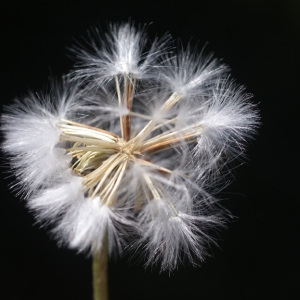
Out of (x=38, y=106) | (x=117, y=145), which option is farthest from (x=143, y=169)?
(x=38, y=106)

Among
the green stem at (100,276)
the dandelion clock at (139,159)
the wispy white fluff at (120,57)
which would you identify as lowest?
the green stem at (100,276)

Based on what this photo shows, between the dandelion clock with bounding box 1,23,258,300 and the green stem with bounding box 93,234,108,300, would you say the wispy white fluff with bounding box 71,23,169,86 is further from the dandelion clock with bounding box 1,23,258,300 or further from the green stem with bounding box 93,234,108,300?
the green stem with bounding box 93,234,108,300

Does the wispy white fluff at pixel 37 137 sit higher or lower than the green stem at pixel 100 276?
higher

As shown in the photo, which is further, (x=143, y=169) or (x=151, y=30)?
(x=151, y=30)

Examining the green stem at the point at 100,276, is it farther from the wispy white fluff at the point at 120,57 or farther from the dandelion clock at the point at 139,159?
the wispy white fluff at the point at 120,57

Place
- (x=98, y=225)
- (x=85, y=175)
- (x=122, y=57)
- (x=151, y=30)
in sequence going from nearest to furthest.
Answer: (x=98, y=225)
(x=85, y=175)
(x=122, y=57)
(x=151, y=30)

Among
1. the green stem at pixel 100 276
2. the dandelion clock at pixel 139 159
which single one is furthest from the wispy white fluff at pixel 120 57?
the green stem at pixel 100 276

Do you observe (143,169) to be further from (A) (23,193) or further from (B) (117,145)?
(A) (23,193)

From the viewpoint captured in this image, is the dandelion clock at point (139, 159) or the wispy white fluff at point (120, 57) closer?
the dandelion clock at point (139, 159)
